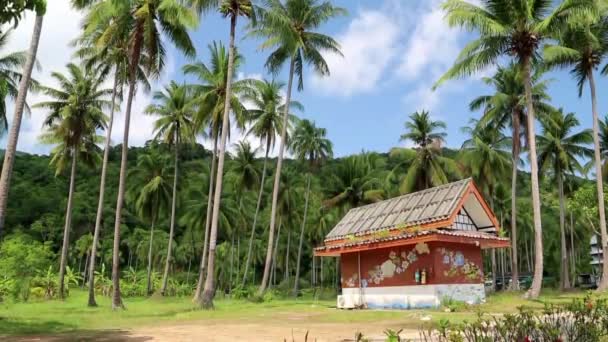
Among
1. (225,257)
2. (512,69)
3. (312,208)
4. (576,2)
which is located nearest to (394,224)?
(576,2)

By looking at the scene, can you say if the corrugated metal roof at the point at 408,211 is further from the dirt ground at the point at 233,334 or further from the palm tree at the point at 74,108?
the palm tree at the point at 74,108

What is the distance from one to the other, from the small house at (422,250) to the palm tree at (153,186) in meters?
21.6

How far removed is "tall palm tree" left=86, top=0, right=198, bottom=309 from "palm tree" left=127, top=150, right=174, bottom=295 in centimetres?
1865

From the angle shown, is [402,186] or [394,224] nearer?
[394,224]

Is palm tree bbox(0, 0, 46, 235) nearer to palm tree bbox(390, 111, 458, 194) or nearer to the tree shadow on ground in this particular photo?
the tree shadow on ground

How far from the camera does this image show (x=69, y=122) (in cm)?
2958

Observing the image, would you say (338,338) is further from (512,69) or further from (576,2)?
(512,69)

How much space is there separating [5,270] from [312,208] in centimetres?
3107

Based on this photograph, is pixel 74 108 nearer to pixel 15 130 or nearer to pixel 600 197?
pixel 15 130

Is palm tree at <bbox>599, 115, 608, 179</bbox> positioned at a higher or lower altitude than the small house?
higher

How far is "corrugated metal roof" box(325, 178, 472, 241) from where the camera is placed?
19212 mm

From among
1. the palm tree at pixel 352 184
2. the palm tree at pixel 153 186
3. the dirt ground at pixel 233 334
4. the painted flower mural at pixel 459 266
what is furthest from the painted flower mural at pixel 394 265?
the palm tree at pixel 153 186

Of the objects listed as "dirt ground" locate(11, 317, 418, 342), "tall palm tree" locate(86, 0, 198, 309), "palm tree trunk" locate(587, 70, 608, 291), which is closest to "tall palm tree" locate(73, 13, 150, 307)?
"tall palm tree" locate(86, 0, 198, 309)

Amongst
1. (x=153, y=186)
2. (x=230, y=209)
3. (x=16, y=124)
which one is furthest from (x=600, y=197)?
(x=153, y=186)
